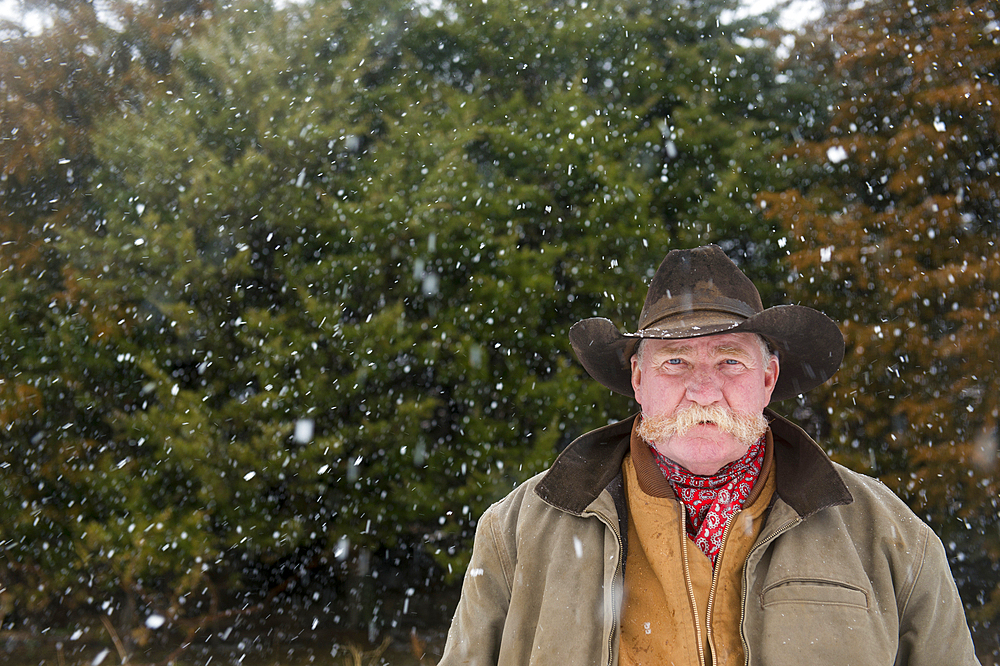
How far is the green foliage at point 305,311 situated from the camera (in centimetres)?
607

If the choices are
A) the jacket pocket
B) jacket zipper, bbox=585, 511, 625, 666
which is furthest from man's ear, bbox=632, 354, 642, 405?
the jacket pocket

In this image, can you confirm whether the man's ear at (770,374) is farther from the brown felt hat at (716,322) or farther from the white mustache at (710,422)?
the white mustache at (710,422)

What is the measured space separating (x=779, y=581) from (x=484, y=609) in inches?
33.2

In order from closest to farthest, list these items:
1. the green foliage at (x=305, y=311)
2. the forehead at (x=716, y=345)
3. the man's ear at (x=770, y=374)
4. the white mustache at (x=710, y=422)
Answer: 1. the white mustache at (x=710, y=422)
2. the forehead at (x=716, y=345)
3. the man's ear at (x=770, y=374)
4. the green foliage at (x=305, y=311)

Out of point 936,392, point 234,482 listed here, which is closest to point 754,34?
point 936,392

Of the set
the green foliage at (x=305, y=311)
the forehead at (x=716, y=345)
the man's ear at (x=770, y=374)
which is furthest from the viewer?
the green foliage at (x=305, y=311)

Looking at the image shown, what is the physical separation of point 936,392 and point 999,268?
1.05 meters

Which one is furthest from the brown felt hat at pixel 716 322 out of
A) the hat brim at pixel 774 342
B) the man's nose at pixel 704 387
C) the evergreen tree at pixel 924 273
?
the evergreen tree at pixel 924 273

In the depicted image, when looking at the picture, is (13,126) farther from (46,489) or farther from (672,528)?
(672,528)

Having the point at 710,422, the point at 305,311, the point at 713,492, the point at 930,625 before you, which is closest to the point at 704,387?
the point at 710,422

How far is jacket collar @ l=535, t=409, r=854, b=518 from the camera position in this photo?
6.59 ft

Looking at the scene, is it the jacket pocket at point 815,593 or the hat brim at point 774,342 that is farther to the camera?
the hat brim at point 774,342

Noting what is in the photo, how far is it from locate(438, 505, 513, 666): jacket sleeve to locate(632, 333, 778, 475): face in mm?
600

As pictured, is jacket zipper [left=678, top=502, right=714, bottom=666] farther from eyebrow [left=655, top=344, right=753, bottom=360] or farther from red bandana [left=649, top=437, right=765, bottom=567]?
eyebrow [left=655, top=344, right=753, bottom=360]
